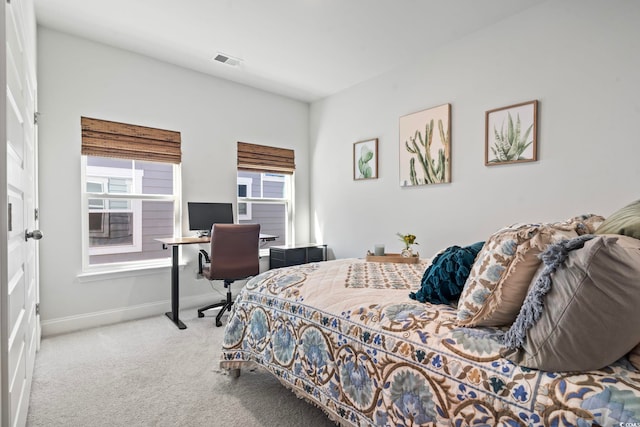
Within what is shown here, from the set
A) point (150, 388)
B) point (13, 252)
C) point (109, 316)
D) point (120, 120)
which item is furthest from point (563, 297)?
point (120, 120)

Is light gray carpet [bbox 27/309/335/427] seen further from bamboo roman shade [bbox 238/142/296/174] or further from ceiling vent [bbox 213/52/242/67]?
ceiling vent [bbox 213/52/242/67]

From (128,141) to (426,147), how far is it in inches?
120

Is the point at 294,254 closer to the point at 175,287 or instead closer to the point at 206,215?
Answer: the point at 206,215

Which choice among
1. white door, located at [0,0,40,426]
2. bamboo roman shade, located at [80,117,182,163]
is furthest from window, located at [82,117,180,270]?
white door, located at [0,0,40,426]

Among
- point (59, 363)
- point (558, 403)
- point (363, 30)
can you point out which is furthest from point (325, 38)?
point (59, 363)

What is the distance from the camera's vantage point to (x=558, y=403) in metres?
0.88

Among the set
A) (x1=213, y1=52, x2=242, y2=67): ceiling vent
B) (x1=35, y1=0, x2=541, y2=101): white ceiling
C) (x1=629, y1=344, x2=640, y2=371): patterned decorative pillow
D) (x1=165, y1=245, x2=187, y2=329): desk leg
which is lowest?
(x1=165, y1=245, x2=187, y2=329): desk leg

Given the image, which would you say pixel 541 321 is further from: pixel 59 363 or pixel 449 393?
pixel 59 363

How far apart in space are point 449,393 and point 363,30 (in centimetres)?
298

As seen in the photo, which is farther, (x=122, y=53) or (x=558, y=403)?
(x=122, y=53)

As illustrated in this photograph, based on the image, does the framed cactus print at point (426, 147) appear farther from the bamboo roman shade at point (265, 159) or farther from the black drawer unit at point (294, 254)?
the bamboo roman shade at point (265, 159)

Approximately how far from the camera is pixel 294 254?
436 cm

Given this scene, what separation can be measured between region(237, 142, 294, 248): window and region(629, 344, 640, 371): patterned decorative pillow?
12.7 feet

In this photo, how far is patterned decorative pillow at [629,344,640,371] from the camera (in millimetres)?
908
